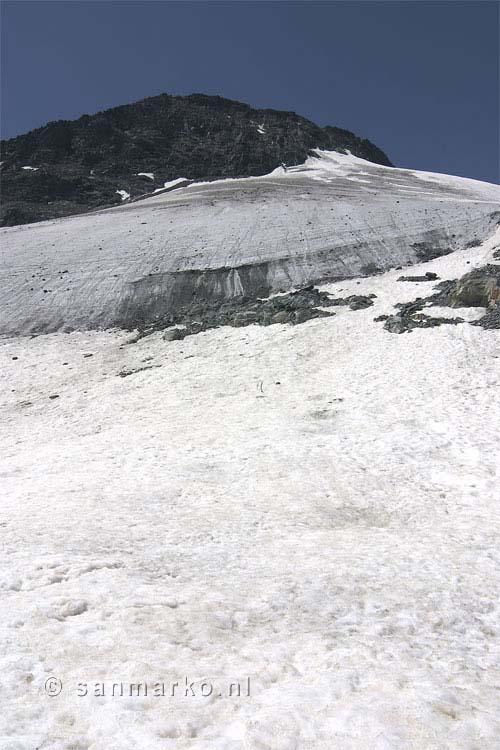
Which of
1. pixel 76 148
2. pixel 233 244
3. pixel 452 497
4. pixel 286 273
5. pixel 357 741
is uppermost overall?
pixel 76 148

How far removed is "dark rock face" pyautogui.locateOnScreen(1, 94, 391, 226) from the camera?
63.3m

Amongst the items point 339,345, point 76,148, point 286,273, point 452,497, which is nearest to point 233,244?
point 286,273

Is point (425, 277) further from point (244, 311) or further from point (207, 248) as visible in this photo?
point (207, 248)

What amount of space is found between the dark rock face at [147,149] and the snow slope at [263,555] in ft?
140

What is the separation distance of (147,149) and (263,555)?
8453cm

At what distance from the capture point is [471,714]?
4.39m

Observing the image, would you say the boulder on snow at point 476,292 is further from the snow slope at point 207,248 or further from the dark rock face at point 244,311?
the snow slope at point 207,248

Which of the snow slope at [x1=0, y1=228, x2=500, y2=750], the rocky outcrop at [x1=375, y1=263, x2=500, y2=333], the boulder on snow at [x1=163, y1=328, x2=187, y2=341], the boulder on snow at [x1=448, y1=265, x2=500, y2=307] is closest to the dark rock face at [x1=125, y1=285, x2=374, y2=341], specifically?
the boulder on snow at [x1=163, y1=328, x2=187, y2=341]

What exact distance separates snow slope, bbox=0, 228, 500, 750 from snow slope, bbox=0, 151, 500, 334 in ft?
32.0

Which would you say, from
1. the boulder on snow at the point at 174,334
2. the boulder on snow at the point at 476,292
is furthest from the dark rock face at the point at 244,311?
the boulder on snow at the point at 476,292

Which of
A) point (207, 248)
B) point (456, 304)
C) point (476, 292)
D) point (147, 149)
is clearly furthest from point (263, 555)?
point (147, 149)

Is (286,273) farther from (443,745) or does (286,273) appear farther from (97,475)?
(443,745)

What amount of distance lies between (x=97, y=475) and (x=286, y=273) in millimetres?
21428

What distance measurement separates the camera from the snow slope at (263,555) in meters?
4.30
